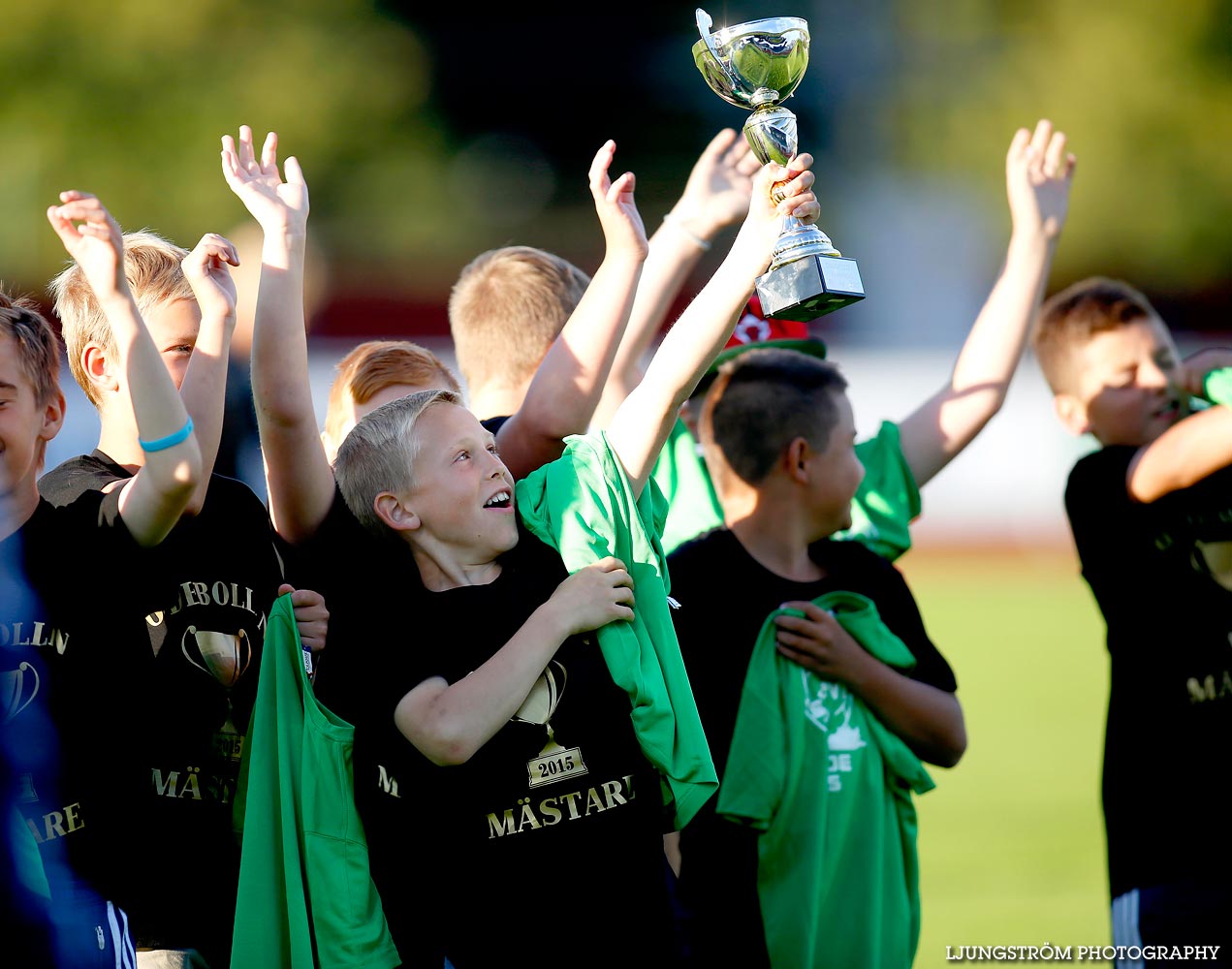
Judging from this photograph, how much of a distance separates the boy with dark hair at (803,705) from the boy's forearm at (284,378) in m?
1.09

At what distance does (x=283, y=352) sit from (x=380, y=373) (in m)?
0.61

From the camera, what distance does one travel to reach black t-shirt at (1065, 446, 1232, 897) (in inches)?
147

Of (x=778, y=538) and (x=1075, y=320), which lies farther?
(x=1075, y=320)

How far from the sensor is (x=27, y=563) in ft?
9.19

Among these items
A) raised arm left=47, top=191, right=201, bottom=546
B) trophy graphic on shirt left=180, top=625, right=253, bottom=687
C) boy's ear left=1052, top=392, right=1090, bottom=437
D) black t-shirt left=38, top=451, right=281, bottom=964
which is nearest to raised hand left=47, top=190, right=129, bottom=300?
raised arm left=47, top=191, right=201, bottom=546

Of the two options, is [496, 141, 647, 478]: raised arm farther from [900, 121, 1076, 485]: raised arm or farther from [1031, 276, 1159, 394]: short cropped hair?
[1031, 276, 1159, 394]: short cropped hair

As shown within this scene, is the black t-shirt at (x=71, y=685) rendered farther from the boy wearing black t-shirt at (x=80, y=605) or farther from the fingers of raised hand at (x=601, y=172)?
the fingers of raised hand at (x=601, y=172)

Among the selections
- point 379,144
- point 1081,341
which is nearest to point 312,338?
point 379,144

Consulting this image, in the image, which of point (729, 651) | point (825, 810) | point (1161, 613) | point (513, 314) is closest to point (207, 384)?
point (513, 314)

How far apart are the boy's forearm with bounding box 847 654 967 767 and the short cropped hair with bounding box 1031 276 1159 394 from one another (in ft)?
4.01

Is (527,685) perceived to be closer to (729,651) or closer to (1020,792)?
(729,651)

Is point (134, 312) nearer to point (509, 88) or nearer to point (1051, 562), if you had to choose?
point (1051, 562)

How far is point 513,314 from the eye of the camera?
377 centimetres

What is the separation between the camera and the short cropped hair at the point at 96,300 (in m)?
3.17
